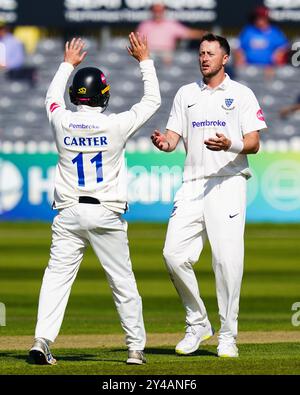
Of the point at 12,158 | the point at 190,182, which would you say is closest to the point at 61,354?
the point at 190,182

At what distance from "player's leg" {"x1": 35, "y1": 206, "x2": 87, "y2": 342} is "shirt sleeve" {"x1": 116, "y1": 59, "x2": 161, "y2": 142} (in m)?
0.65

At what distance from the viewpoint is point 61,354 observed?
8.42 metres

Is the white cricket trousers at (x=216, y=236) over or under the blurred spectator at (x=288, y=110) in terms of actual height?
under

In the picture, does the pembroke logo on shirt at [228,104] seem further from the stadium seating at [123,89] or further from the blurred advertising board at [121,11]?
the stadium seating at [123,89]

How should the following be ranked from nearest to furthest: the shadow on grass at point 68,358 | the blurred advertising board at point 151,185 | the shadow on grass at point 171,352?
the shadow on grass at point 68,358 → the shadow on grass at point 171,352 → the blurred advertising board at point 151,185

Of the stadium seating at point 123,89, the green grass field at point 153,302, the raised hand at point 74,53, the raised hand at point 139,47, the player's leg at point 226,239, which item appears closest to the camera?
the green grass field at point 153,302

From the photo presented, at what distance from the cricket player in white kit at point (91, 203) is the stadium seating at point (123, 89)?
17.1m

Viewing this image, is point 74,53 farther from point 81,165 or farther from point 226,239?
point 226,239

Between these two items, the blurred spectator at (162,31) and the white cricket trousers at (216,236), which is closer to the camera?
the white cricket trousers at (216,236)

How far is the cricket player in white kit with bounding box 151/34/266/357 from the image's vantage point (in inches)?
324

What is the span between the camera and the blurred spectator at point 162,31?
24203mm

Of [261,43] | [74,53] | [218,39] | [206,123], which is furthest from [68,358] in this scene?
[261,43]

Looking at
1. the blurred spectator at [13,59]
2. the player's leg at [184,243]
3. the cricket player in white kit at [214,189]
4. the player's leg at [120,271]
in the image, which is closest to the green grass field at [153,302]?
the player's leg at [120,271]
